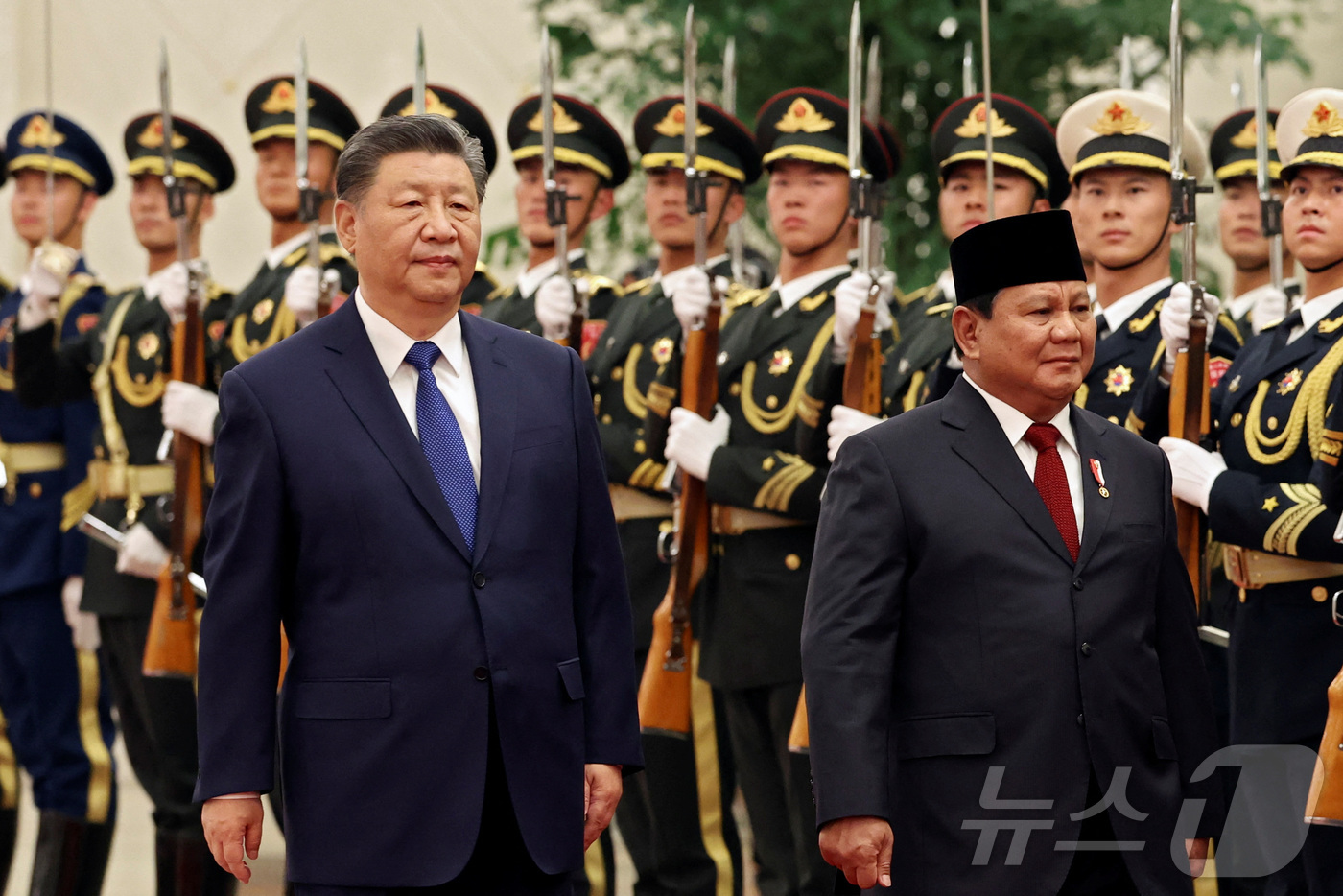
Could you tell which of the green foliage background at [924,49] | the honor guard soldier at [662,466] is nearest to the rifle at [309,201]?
the honor guard soldier at [662,466]

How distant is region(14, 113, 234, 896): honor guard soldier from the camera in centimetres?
574

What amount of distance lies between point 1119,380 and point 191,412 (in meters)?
2.76

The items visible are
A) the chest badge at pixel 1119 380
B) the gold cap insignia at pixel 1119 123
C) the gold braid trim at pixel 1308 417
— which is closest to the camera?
the gold braid trim at pixel 1308 417

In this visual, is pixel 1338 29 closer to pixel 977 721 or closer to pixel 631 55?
pixel 631 55

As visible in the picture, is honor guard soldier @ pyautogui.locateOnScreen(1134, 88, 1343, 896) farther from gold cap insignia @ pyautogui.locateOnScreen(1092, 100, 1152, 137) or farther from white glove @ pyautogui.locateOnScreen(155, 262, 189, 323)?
white glove @ pyautogui.locateOnScreen(155, 262, 189, 323)

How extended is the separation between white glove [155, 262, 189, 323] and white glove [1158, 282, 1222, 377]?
3025 millimetres

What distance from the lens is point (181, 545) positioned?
5.71m

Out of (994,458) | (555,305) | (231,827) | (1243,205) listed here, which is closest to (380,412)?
(231,827)

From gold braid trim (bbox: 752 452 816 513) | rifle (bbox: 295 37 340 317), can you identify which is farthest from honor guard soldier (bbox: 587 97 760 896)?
rifle (bbox: 295 37 340 317)

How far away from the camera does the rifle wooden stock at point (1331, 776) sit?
131 inches

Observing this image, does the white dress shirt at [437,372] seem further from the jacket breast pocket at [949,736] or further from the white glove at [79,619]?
the white glove at [79,619]

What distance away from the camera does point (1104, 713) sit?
302 centimetres

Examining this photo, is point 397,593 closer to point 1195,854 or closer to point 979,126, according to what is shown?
point 1195,854

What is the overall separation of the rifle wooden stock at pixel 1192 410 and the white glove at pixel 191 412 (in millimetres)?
2860
